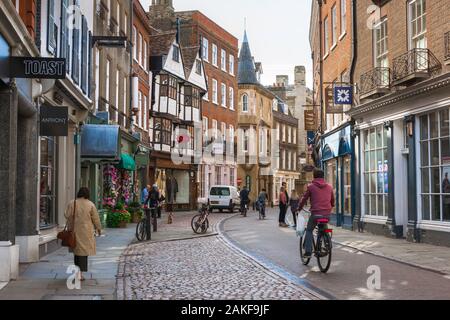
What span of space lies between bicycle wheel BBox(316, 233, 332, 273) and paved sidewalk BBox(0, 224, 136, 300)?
3576 millimetres

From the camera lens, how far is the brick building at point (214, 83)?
49.4 m

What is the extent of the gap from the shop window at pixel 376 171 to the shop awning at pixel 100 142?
811 cm

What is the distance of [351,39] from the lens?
22406 mm

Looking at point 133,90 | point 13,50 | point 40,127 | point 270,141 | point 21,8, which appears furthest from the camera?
point 270,141

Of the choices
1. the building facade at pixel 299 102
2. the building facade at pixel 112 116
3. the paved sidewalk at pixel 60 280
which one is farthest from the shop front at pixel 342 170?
the building facade at pixel 299 102

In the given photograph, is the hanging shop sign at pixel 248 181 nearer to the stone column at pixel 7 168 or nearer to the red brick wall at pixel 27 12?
the red brick wall at pixel 27 12

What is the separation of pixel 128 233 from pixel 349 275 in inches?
436

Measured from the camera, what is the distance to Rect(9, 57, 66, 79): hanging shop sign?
10.2 m

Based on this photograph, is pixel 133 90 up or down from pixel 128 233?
up

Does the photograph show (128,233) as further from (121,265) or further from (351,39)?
(351,39)

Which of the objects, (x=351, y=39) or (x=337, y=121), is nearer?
(x=351, y=39)

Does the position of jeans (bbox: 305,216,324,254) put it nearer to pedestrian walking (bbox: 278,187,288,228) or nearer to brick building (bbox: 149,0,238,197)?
pedestrian walking (bbox: 278,187,288,228)

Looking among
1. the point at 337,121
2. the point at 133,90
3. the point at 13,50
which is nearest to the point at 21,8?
the point at 13,50

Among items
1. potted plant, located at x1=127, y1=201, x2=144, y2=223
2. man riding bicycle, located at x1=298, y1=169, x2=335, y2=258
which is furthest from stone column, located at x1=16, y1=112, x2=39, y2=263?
potted plant, located at x1=127, y1=201, x2=144, y2=223
